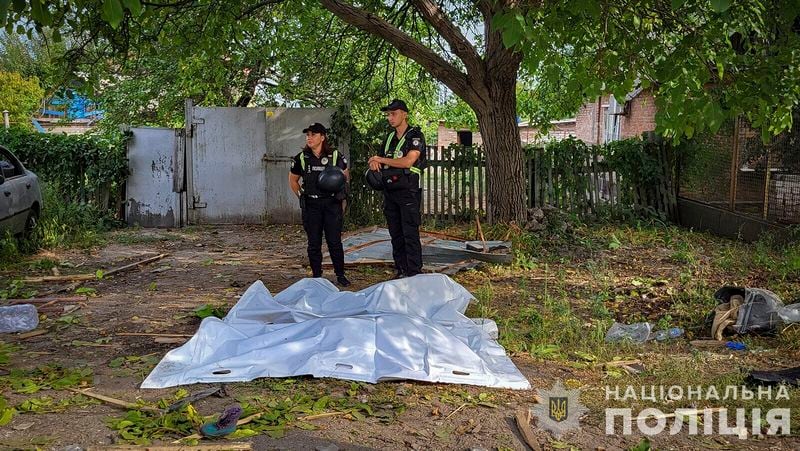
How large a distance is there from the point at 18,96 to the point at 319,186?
74.6 feet

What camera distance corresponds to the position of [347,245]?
10422 millimetres

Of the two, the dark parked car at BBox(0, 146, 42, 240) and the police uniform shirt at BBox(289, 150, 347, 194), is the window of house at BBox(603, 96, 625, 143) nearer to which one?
the police uniform shirt at BBox(289, 150, 347, 194)

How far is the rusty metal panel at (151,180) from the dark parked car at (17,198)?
2376 mm

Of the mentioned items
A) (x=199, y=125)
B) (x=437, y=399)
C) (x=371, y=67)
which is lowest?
(x=437, y=399)

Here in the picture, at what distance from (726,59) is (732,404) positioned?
13.5 ft

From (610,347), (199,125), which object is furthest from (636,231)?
(199,125)

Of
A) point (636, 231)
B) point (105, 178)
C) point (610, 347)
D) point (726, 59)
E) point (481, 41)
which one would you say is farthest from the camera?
point (481, 41)

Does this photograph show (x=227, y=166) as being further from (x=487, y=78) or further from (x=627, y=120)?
(x=627, y=120)

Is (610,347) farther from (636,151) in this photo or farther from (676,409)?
(636,151)

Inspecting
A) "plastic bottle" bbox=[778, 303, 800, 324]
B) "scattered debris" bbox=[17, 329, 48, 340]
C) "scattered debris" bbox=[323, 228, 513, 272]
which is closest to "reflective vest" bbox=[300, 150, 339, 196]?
"scattered debris" bbox=[323, 228, 513, 272]

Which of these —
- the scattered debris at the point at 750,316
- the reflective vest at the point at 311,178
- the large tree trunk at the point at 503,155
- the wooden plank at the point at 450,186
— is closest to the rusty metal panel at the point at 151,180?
the wooden plank at the point at 450,186

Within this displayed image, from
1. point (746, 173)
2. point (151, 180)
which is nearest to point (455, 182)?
point (746, 173)

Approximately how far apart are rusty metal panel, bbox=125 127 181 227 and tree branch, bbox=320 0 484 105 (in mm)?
5143

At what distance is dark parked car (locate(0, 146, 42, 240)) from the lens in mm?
9938
